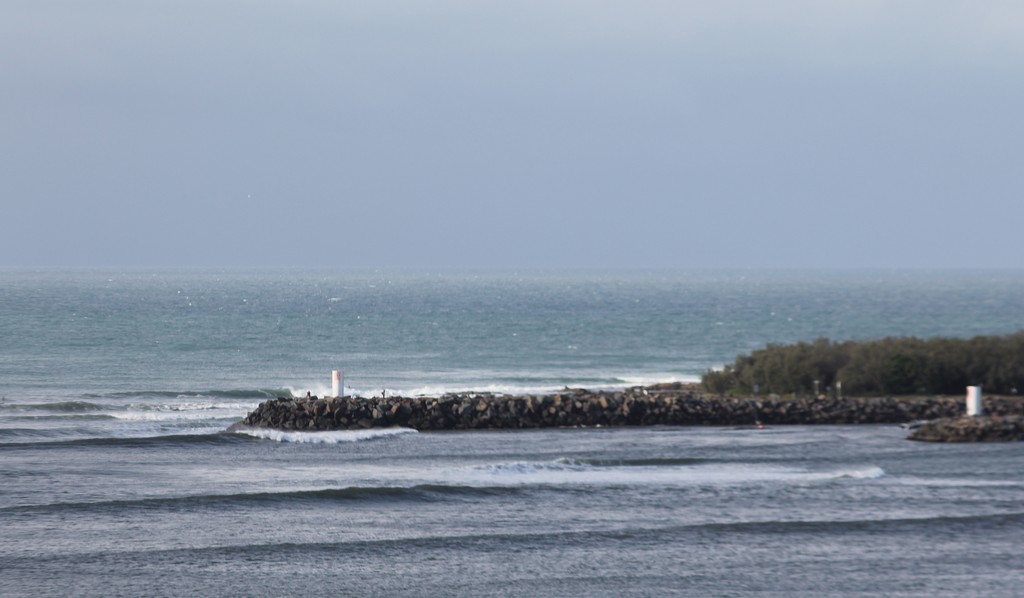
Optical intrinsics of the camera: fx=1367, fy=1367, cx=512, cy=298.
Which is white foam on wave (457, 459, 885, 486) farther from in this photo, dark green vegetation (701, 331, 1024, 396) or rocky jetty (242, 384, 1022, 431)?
dark green vegetation (701, 331, 1024, 396)

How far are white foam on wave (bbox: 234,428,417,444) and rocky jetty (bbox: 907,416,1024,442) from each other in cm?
1084

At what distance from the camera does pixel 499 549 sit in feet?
56.4

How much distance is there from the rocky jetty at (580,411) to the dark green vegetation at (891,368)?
89.0 inches

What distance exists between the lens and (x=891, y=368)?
113 ft

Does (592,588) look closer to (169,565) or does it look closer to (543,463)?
(169,565)

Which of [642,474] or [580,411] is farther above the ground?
[580,411]

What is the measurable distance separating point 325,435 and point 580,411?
5.96 metres

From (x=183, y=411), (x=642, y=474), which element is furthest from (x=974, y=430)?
(x=183, y=411)

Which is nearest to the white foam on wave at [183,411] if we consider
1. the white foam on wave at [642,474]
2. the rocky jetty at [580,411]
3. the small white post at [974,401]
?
the rocky jetty at [580,411]

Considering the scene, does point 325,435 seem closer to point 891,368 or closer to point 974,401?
point 974,401

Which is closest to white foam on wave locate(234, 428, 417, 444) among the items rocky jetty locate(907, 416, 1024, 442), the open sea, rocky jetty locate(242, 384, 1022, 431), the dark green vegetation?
the open sea

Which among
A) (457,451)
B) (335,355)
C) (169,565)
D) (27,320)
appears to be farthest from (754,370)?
(27,320)

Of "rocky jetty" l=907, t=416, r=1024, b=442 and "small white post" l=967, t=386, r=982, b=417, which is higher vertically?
"small white post" l=967, t=386, r=982, b=417

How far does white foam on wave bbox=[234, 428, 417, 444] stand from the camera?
2848 cm
